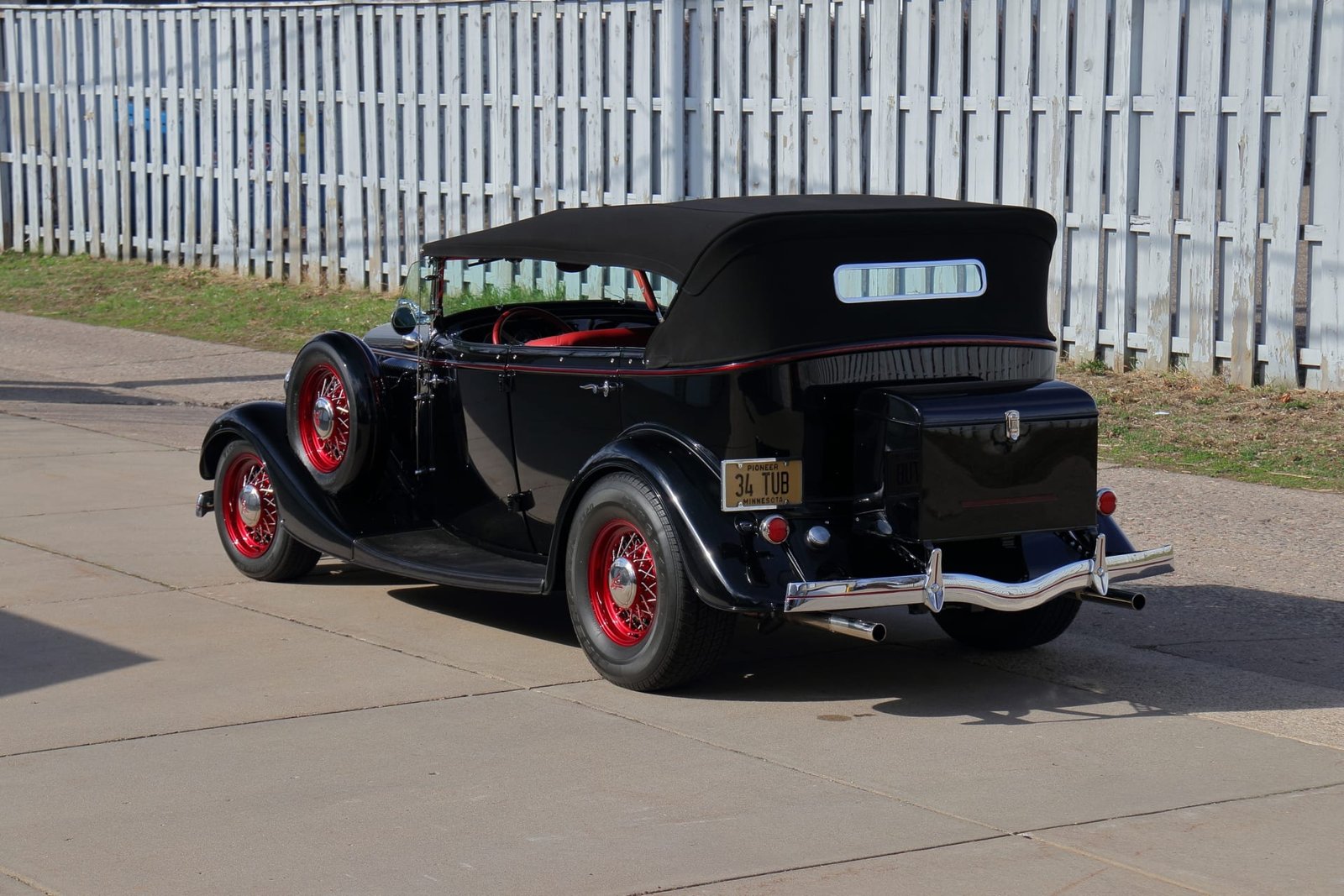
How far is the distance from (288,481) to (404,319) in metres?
0.82

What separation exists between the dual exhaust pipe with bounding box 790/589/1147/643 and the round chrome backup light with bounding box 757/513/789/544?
25 centimetres

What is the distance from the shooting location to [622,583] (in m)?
6.06

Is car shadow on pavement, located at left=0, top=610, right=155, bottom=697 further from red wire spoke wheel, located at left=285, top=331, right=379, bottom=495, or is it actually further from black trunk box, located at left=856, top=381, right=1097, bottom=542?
black trunk box, located at left=856, top=381, right=1097, bottom=542

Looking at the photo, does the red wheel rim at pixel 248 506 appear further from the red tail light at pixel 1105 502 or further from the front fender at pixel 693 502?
the red tail light at pixel 1105 502

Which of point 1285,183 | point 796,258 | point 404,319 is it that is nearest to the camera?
point 796,258

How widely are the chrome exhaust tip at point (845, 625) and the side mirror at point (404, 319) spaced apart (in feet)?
6.84

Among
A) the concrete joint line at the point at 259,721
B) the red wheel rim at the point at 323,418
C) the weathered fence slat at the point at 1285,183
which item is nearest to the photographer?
the concrete joint line at the point at 259,721

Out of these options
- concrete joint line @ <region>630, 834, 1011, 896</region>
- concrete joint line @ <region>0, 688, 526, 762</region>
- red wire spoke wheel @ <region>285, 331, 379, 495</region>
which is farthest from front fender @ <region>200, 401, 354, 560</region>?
concrete joint line @ <region>630, 834, 1011, 896</region>

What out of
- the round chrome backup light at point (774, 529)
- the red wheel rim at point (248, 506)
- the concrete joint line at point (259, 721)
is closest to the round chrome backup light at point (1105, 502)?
the round chrome backup light at point (774, 529)

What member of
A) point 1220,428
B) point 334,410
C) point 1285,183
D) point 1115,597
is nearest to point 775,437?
point 1115,597

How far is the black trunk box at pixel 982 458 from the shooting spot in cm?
574

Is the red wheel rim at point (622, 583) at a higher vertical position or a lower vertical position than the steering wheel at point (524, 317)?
lower

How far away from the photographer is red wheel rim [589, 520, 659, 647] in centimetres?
602

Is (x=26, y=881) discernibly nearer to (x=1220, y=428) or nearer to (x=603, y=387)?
(x=603, y=387)
